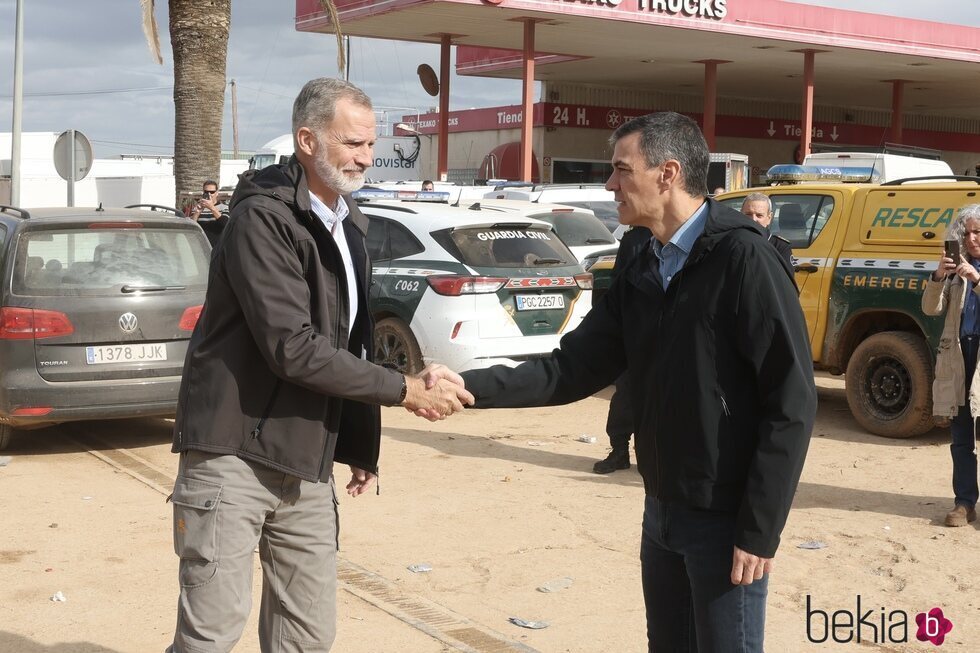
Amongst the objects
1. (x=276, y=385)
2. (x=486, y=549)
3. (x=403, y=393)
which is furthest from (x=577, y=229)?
(x=276, y=385)

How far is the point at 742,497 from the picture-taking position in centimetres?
309

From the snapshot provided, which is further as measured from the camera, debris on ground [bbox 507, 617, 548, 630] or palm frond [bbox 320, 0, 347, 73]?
palm frond [bbox 320, 0, 347, 73]

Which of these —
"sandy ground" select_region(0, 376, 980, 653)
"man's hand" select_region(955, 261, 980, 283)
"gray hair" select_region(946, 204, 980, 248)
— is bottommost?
"sandy ground" select_region(0, 376, 980, 653)

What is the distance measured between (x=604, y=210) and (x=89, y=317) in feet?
32.5

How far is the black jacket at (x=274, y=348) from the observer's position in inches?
131

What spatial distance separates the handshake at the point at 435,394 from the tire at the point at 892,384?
6.45m

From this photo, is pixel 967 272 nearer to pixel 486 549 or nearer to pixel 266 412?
pixel 486 549

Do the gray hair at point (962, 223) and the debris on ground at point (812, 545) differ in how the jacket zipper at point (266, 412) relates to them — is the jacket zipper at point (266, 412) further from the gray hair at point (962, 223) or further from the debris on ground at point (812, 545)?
the gray hair at point (962, 223)

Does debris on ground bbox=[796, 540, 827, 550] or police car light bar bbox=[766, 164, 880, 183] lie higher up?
police car light bar bbox=[766, 164, 880, 183]

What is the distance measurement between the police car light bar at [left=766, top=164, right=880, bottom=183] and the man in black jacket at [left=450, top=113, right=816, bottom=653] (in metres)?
12.6

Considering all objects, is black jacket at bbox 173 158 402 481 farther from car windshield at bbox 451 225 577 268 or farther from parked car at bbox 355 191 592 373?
car windshield at bbox 451 225 577 268

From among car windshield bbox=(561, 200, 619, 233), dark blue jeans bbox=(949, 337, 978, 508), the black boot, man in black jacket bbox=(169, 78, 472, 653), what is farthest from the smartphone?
car windshield bbox=(561, 200, 619, 233)

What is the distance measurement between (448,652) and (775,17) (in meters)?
26.0

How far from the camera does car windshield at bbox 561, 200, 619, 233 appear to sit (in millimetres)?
16688
